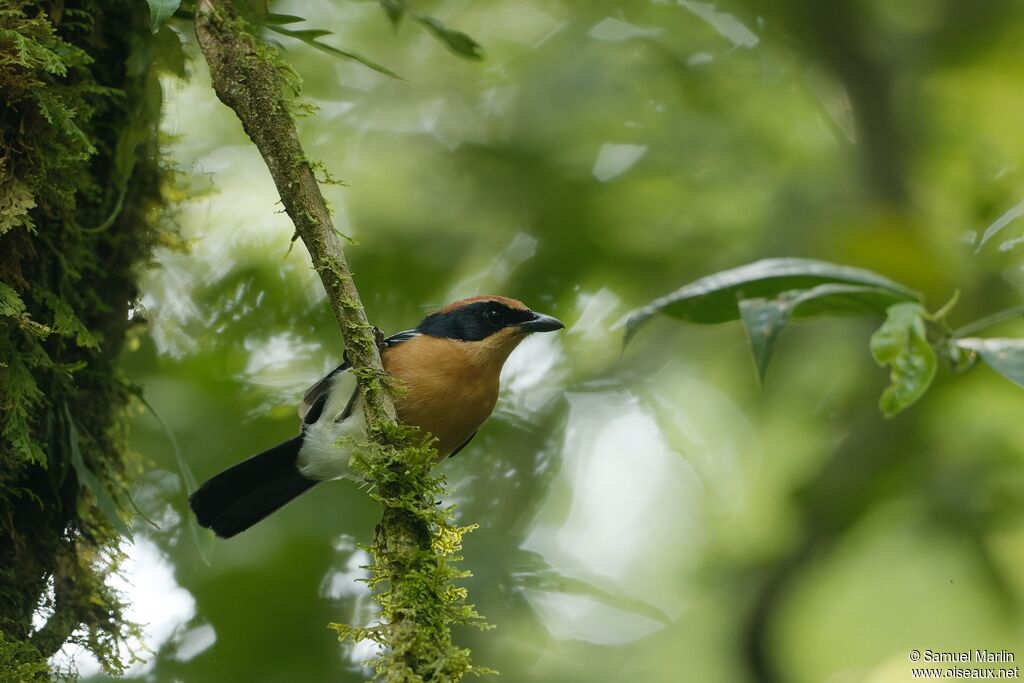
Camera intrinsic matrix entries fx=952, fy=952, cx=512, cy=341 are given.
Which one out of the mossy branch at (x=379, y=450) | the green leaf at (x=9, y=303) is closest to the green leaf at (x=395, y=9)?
the mossy branch at (x=379, y=450)

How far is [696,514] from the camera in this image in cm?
660

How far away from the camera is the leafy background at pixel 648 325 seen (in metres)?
5.26

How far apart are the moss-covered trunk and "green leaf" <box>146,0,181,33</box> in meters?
0.38

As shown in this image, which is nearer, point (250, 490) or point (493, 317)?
point (250, 490)

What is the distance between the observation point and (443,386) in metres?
3.82

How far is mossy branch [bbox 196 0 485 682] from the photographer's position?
7.47 ft

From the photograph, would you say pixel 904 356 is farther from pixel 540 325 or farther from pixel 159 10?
pixel 540 325

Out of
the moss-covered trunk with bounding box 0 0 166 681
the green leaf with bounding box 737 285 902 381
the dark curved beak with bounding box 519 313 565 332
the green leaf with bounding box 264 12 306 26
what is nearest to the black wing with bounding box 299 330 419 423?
the dark curved beak with bounding box 519 313 565 332

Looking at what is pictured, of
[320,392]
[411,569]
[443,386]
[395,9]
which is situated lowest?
[411,569]

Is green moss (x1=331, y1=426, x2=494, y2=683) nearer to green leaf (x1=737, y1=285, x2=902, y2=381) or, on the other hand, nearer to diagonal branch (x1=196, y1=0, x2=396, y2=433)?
diagonal branch (x1=196, y1=0, x2=396, y2=433)

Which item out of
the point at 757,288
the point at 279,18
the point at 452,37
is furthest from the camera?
the point at 452,37

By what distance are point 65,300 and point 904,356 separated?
262cm

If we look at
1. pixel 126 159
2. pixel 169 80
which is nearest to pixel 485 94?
pixel 169 80

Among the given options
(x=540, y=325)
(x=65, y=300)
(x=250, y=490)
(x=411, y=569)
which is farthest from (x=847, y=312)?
(x=250, y=490)
